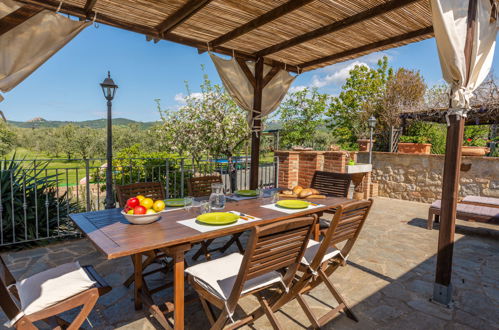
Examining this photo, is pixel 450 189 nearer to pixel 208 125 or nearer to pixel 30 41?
pixel 30 41

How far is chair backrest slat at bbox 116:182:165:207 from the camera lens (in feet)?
8.52

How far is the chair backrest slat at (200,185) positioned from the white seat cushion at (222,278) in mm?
1384

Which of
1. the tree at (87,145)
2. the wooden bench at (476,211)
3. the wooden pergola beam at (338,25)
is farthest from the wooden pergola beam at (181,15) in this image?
the tree at (87,145)

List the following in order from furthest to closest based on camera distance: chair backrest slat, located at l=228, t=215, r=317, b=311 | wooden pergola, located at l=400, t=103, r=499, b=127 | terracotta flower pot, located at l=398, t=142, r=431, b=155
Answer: terracotta flower pot, located at l=398, t=142, r=431, b=155 < wooden pergola, located at l=400, t=103, r=499, b=127 < chair backrest slat, located at l=228, t=215, r=317, b=311

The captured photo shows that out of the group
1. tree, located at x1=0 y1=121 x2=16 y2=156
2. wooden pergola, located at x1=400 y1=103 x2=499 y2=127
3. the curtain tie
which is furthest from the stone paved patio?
tree, located at x1=0 y1=121 x2=16 y2=156

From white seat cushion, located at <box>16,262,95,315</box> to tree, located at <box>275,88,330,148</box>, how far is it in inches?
591

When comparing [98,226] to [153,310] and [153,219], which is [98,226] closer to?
[153,219]

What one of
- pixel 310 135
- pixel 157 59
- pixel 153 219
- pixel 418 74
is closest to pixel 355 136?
pixel 310 135

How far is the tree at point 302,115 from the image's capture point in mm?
16297

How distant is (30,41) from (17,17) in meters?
0.25

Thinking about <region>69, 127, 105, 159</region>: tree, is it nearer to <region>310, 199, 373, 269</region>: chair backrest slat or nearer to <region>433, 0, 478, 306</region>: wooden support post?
<region>310, 199, 373, 269</region>: chair backrest slat

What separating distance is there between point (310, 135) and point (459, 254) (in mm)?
13508

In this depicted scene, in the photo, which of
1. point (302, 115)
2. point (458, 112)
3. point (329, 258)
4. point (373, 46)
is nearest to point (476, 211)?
point (458, 112)

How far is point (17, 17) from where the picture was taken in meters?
2.52
